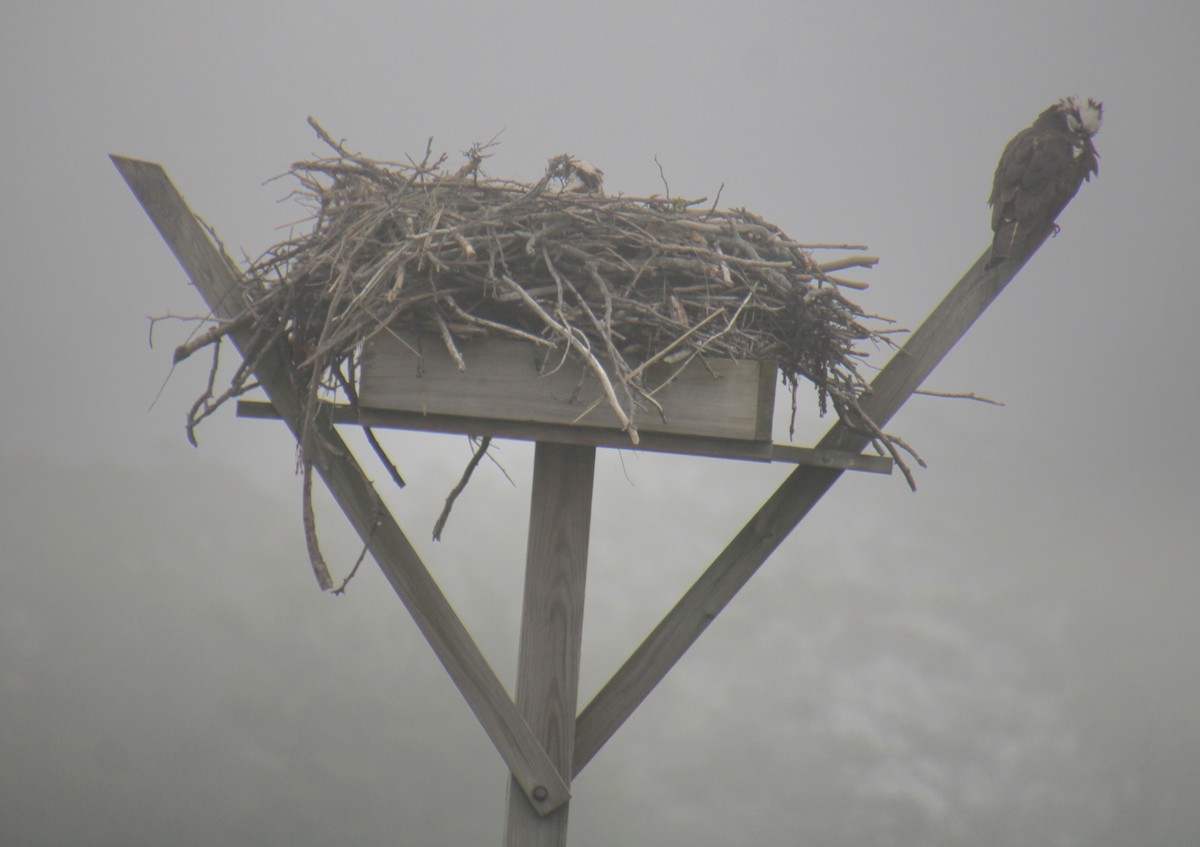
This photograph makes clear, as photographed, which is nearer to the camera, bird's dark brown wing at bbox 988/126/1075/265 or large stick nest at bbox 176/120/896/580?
large stick nest at bbox 176/120/896/580

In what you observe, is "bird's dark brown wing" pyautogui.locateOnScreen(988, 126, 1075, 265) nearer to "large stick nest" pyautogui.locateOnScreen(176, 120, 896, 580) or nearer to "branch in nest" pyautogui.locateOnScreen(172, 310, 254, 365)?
"large stick nest" pyautogui.locateOnScreen(176, 120, 896, 580)

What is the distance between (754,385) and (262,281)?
121 centimetres

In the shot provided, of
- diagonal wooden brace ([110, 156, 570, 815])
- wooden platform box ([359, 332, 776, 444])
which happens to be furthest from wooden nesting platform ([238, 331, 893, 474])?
diagonal wooden brace ([110, 156, 570, 815])

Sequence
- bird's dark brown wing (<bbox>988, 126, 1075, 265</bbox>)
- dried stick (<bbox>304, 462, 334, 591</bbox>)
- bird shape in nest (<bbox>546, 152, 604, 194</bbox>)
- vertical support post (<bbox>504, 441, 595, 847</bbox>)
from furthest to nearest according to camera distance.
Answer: bird shape in nest (<bbox>546, 152, 604, 194</bbox>) < bird's dark brown wing (<bbox>988, 126, 1075, 265</bbox>) < vertical support post (<bbox>504, 441, 595, 847</bbox>) < dried stick (<bbox>304, 462, 334, 591</bbox>)

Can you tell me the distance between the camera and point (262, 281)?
10.6ft

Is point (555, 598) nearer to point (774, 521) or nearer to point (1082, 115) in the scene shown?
point (774, 521)

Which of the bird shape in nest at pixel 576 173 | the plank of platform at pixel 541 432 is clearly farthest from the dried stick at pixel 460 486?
the bird shape in nest at pixel 576 173

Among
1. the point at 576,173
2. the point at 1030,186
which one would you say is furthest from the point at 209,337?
the point at 1030,186

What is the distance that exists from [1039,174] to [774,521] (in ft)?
3.65

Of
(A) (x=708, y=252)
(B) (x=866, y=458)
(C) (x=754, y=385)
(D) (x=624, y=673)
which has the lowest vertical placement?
(D) (x=624, y=673)

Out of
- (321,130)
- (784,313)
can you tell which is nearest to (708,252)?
(784,313)

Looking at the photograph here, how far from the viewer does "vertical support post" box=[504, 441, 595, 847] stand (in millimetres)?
3309

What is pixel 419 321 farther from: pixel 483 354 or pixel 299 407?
pixel 299 407

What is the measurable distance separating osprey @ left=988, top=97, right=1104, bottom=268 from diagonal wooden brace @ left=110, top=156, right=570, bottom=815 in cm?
168
